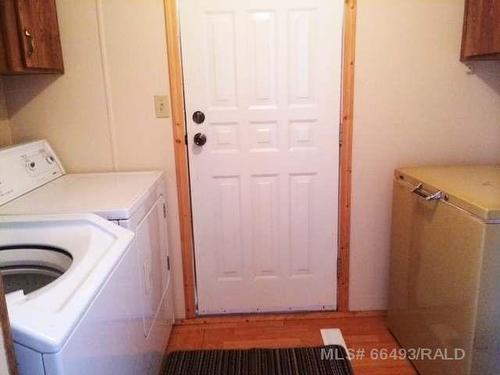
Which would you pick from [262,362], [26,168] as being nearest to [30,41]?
[26,168]

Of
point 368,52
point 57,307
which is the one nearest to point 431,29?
point 368,52

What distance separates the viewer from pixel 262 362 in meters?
1.90

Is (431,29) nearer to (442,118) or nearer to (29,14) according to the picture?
(442,118)

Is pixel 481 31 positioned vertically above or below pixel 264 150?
above

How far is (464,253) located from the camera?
140 cm

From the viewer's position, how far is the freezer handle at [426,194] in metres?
1.55

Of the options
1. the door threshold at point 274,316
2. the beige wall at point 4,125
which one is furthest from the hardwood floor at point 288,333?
the beige wall at point 4,125

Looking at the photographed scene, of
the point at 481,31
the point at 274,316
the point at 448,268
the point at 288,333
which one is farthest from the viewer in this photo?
the point at 274,316

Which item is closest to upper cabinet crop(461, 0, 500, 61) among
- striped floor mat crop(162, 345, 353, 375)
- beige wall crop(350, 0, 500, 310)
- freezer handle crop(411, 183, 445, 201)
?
beige wall crop(350, 0, 500, 310)

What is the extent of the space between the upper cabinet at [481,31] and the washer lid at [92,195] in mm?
1684

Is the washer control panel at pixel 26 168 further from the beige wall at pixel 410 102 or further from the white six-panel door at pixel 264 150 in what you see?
the beige wall at pixel 410 102

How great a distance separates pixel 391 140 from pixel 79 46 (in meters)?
1.70

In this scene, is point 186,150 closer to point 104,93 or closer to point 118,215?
point 104,93

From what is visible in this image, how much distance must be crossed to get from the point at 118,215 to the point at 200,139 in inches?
31.3
